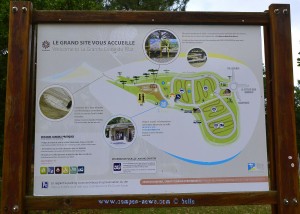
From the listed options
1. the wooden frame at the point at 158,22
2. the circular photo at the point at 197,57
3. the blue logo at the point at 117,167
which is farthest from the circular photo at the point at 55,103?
the circular photo at the point at 197,57

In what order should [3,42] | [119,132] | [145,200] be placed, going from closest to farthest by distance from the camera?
1. [145,200]
2. [119,132]
3. [3,42]

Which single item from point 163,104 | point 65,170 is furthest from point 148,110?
point 65,170

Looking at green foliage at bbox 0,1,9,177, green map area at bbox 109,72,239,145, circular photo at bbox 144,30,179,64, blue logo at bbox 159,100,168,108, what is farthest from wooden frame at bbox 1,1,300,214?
green foliage at bbox 0,1,9,177

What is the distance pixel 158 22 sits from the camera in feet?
11.6

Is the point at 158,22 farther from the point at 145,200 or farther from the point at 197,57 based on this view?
the point at 145,200

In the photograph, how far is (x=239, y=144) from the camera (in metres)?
3.45

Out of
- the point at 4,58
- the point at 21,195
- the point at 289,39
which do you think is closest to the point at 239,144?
the point at 289,39

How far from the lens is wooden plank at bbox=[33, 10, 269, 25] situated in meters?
3.48

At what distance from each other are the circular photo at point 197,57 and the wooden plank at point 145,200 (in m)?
1.16

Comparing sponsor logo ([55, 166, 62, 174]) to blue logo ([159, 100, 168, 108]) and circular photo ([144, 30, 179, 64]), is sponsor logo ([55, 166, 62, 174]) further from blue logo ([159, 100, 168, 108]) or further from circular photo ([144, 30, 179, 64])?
circular photo ([144, 30, 179, 64])

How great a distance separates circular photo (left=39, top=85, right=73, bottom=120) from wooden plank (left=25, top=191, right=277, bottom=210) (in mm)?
700

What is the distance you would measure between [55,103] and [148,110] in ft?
2.66

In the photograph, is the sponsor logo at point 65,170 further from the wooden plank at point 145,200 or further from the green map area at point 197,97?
the green map area at point 197,97

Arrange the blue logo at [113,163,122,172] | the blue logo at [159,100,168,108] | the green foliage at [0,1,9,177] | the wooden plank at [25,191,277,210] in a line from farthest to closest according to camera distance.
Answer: the green foliage at [0,1,9,177], the blue logo at [159,100,168,108], the blue logo at [113,163,122,172], the wooden plank at [25,191,277,210]
